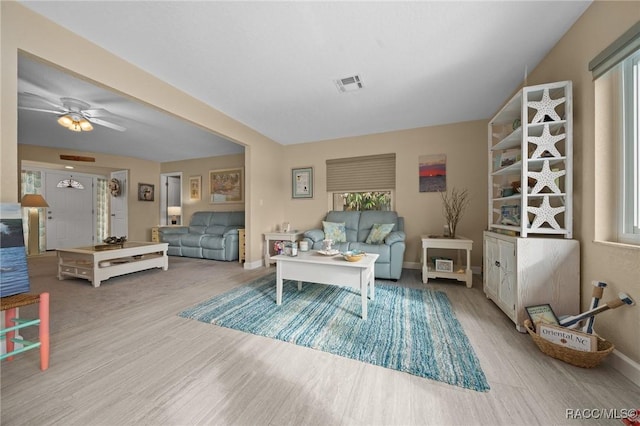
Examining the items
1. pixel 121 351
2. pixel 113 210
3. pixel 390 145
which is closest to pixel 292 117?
pixel 390 145

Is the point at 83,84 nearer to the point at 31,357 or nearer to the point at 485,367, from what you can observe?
the point at 31,357

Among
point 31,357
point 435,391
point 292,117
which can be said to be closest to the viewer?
point 435,391

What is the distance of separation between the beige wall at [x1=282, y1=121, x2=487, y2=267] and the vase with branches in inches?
2.6

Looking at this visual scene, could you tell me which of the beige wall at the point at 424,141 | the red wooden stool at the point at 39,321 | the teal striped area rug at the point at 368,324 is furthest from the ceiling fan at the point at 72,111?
the teal striped area rug at the point at 368,324

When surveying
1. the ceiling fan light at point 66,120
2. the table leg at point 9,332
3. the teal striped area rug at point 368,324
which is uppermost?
the ceiling fan light at point 66,120

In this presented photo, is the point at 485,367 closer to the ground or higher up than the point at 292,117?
closer to the ground

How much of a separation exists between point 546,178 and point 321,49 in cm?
216

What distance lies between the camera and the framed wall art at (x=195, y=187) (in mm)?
6062

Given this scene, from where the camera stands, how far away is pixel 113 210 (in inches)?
242

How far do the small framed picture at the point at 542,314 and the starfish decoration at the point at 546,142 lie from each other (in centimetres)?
118

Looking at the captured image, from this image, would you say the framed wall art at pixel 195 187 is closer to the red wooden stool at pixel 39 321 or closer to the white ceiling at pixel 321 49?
the white ceiling at pixel 321 49

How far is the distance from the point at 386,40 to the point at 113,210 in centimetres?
768

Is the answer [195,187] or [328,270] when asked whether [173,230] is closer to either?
[195,187]

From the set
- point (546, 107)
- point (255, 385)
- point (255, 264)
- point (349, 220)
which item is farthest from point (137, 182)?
point (546, 107)
